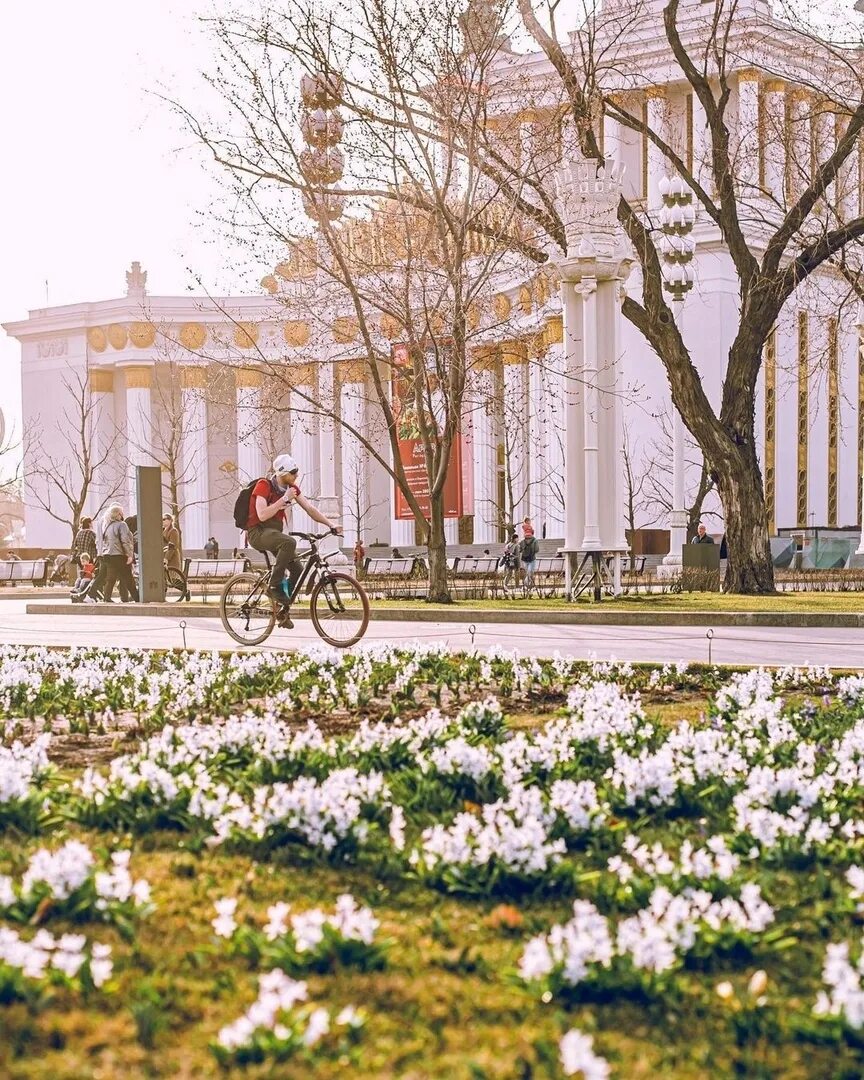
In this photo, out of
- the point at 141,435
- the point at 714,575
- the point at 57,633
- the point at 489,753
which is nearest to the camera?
the point at 489,753

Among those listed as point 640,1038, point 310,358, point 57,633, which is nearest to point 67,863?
point 640,1038

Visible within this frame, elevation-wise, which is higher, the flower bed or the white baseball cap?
the white baseball cap

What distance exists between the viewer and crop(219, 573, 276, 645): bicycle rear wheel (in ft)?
43.3

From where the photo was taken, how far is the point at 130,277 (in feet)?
239

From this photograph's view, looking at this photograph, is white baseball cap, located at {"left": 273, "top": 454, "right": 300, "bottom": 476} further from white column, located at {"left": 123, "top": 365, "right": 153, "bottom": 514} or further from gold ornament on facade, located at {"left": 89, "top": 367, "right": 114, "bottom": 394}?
gold ornament on facade, located at {"left": 89, "top": 367, "right": 114, "bottom": 394}

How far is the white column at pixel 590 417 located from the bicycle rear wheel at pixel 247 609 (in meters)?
9.20

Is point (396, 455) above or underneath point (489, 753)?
above

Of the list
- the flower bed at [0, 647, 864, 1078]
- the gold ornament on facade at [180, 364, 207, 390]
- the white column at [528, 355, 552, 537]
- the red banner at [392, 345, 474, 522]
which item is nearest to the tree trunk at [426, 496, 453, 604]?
Result: the flower bed at [0, 647, 864, 1078]

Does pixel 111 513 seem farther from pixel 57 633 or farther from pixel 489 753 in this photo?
pixel 489 753

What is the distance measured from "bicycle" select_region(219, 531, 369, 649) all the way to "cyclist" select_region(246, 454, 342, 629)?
0.11 meters

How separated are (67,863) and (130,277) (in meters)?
72.4

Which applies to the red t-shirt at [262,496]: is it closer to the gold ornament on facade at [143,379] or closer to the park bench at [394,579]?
the park bench at [394,579]

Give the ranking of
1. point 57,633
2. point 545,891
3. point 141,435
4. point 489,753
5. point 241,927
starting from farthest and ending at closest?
point 141,435 → point 57,633 → point 489,753 → point 545,891 → point 241,927

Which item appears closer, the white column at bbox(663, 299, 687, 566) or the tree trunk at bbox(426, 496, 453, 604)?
the tree trunk at bbox(426, 496, 453, 604)
